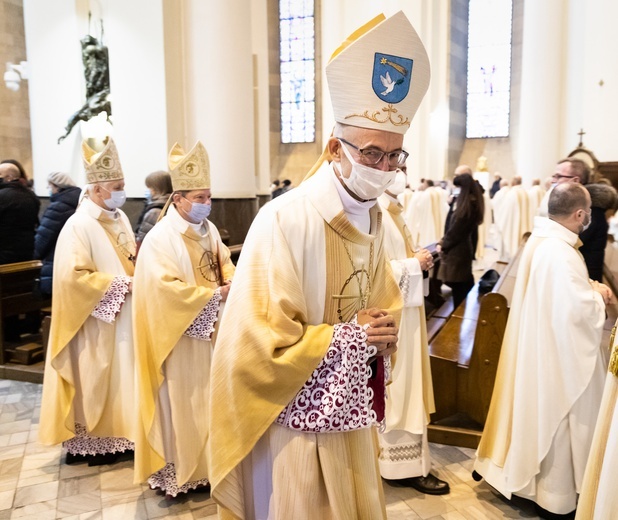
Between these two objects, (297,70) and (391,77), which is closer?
(391,77)

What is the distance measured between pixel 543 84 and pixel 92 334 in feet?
43.2

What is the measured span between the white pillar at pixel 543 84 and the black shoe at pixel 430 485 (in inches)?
468

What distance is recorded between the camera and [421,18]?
1437 cm

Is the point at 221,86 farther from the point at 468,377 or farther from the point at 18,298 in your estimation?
the point at 468,377

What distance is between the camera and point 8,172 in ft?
19.4

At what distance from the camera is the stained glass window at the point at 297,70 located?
64.8 feet

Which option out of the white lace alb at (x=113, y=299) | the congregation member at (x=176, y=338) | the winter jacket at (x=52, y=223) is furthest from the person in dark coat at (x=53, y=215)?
the congregation member at (x=176, y=338)

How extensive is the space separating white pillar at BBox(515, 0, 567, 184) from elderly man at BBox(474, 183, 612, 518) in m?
11.7

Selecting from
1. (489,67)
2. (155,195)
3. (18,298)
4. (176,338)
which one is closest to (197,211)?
(176,338)

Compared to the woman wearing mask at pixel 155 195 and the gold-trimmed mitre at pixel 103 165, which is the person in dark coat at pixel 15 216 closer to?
the woman wearing mask at pixel 155 195

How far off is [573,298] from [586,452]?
32.4 inches

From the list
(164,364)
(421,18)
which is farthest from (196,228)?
(421,18)

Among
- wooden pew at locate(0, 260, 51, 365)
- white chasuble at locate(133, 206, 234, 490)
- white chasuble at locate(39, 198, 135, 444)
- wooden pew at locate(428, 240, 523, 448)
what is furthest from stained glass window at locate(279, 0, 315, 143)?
white chasuble at locate(133, 206, 234, 490)

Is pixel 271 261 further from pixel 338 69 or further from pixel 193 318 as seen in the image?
pixel 193 318
